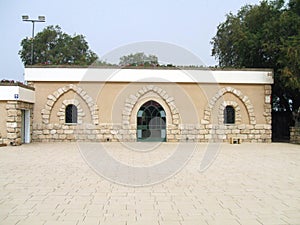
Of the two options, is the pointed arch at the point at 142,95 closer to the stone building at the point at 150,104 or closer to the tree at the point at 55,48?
the stone building at the point at 150,104

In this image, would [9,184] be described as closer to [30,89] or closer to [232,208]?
[232,208]

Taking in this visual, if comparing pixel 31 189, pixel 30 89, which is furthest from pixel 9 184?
pixel 30 89

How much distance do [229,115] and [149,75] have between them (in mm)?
4335

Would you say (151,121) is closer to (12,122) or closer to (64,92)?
(64,92)

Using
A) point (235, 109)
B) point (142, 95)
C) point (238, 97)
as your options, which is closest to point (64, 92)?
point (142, 95)

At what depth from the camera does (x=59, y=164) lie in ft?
28.8

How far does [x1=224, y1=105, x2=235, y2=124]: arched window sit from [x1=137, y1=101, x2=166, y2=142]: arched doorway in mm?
2995

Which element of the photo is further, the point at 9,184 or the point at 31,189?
the point at 9,184

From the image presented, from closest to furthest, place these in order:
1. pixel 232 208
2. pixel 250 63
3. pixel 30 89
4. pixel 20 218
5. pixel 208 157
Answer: pixel 20 218 < pixel 232 208 < pixel 208 157 < pixel 30 89 < pixel 250 63

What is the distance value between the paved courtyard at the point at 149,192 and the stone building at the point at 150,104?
580cm

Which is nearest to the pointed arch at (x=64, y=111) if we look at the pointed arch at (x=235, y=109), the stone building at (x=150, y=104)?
the stone building at (x=150, y=104)

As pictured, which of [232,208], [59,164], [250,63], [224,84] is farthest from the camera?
[250,63]

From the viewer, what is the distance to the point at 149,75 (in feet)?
51.5

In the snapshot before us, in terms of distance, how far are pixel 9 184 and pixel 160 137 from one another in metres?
10.3
